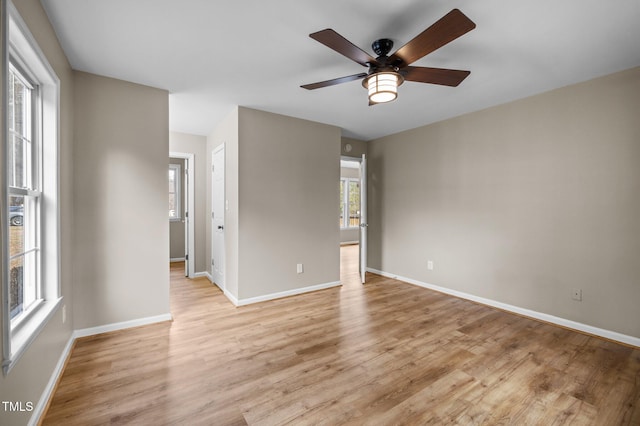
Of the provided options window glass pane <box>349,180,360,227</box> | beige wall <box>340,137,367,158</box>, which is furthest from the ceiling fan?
window glass pane <box>349,180,360,227</box>

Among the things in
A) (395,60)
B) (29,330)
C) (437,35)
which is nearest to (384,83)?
(395,60)

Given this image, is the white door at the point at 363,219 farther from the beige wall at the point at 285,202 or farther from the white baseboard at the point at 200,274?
the white baseboard at the point at 200,274

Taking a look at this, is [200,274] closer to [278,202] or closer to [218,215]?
[218,215]

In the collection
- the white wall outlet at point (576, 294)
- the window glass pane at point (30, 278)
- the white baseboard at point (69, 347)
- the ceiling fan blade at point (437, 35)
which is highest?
the ceiling fan blade at point (437, 35)

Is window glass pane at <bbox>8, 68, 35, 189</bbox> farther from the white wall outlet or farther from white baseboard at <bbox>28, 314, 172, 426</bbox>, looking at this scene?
the white wall outlet

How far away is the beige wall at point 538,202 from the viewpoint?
108 inches

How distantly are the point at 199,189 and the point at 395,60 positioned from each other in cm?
413

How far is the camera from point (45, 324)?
1844 mm

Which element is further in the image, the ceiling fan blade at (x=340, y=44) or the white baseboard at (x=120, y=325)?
the white baseboard at (x=120, y=325)

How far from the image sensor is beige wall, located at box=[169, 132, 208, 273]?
16.3 feet

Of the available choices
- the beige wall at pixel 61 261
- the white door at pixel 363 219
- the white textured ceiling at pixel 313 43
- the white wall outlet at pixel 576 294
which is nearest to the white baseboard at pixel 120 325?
the beige wall at pixel 61 261

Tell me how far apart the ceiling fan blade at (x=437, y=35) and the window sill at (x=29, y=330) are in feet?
8.72

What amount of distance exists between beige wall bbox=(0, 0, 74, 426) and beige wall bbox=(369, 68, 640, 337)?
4302mm

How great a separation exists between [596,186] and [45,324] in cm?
473
